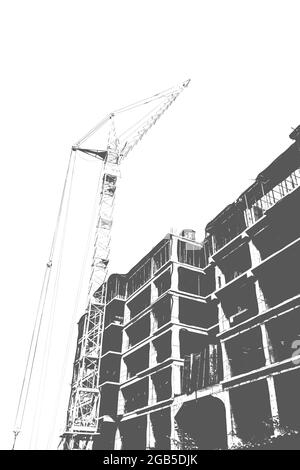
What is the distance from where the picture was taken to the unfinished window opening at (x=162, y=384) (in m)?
42.7

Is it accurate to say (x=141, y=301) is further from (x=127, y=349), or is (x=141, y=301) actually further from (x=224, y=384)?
(x=224, y=384)

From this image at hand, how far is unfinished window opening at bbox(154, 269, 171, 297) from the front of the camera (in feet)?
159

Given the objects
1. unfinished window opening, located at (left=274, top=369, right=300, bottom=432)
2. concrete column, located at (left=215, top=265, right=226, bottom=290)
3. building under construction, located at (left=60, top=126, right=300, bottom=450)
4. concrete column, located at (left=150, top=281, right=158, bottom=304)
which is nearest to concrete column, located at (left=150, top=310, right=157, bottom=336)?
building under construction, located at (left=60, top=126, right=300, bottom=450)

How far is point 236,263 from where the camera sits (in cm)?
4131

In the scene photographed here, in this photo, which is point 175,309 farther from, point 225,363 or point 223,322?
point 225,363

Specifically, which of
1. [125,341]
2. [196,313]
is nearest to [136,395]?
[125,341]

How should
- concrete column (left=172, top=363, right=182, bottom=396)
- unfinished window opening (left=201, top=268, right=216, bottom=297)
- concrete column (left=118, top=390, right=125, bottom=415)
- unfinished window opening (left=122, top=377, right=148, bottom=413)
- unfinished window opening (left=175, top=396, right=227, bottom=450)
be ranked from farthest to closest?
concrete column (left=118, top=390, right=125, bottom=415) → unfinished window opening (left=122, top=377, right=148, bottom=413) → unfinished window opening (left=201, top=268, right=216, bottom=297) → concrete column (left=172, top=363, right=182, bottom=396) → unfinished window opening (left=175, top=396, right=227, bottom=450)

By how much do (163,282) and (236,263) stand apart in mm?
11777

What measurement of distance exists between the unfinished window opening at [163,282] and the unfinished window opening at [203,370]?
10.9 meters

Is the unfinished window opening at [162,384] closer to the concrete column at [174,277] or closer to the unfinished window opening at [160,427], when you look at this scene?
the unfinished window opening at [160,427]

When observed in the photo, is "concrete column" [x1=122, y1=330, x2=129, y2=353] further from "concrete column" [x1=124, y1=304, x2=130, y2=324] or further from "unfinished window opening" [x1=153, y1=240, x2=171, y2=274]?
"unfinished window opening" [x1=153, y1=240, x2=171, y2=274]

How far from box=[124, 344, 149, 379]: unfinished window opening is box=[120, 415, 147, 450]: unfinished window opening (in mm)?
5944
